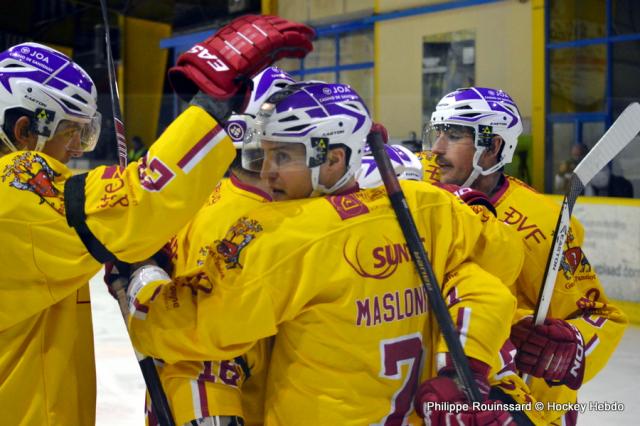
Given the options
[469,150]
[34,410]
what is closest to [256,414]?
[34,410]

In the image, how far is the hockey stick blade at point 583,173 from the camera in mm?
1593

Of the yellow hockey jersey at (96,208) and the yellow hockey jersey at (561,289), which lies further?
the yellow hockey jersey at (561,289)

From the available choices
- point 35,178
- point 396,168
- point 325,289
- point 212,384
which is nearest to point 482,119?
point 396,168

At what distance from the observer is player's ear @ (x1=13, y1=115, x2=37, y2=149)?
1430 millimetres

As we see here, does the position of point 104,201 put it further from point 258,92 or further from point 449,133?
point 449,133

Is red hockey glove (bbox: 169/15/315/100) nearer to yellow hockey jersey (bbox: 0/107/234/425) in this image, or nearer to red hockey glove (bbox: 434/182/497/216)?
yellow hockey jersey (bbox: 0/107/234/425)

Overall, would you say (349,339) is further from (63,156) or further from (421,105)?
(421,105)

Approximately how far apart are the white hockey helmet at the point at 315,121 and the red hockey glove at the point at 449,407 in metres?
0.37

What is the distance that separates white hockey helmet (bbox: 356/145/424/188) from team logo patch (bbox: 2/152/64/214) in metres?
0.80

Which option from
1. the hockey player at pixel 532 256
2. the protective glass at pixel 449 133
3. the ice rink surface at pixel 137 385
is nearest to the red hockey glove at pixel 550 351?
the hockey player at pixel 532 256

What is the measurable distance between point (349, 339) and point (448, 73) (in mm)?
6424

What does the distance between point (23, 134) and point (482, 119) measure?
108 cm

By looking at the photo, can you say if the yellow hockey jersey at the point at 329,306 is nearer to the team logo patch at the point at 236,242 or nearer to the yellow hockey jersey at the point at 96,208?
the team logo patch at the point at 236,242

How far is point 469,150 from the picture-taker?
77.8 inches
